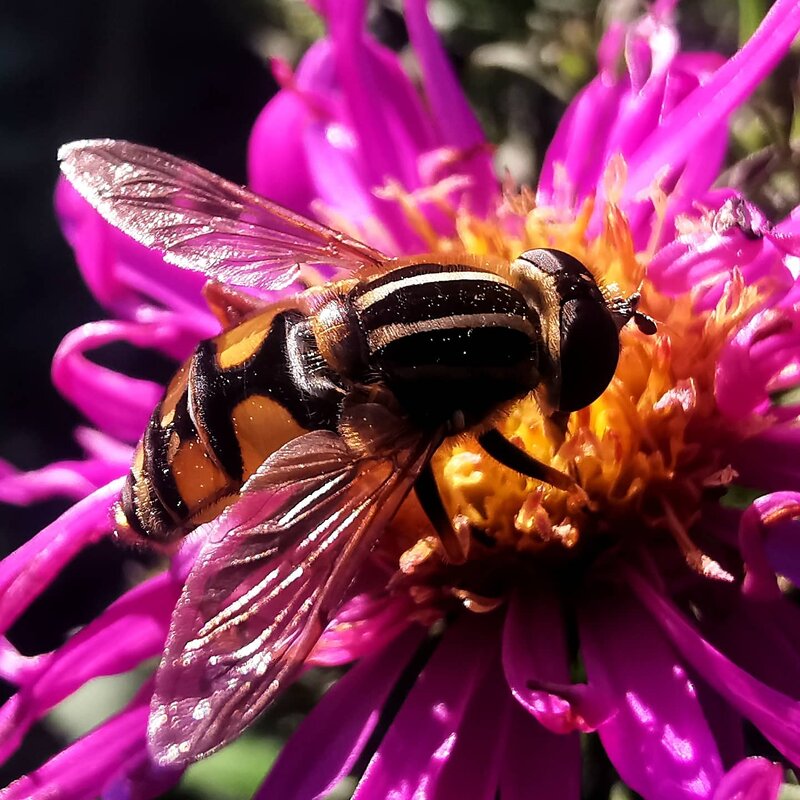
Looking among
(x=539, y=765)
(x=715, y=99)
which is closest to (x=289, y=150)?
(x=715, y=99)

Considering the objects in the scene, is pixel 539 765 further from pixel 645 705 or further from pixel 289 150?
pixel 289 150

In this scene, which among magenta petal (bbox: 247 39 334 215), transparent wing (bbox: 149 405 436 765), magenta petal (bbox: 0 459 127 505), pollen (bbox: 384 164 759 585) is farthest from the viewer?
magenta petal (bbox: 247 39 334 215)

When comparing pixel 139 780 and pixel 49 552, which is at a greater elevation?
pixel 49 552

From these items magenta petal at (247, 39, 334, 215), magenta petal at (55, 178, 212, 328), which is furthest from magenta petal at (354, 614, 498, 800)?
magenta petal at (247, 39, 334, 215)

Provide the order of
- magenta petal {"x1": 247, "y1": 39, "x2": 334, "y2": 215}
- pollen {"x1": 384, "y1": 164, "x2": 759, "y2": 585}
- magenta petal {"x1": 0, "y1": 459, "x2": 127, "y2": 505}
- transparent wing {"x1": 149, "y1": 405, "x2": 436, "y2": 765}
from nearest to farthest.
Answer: transparent wing {"x1": 149, "y1": 405, "x2": 436, "y2": 765}
pollen {"x1": 384, "y1": 164, "x2": 759, "y2": 585}
magenta petal {"x1": 0, "y1": 459, "x2": 127, "y2": 505}
magenta petal {"x1": 247, "y1": 39, "x2": 334, "y2": 215}

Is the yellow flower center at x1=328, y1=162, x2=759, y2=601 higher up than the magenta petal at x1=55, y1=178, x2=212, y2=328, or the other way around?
the magenta petal at x1=55, y1=178, x2=212, y2=328

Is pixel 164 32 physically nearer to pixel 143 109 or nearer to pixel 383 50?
pixel 143 109

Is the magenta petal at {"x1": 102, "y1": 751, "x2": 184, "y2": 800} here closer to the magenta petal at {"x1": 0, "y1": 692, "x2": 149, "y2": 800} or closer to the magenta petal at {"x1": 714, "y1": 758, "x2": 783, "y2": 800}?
the magenta petal at {"x1": 0, "y1": 692, "x2": 149, "y2": 800}
